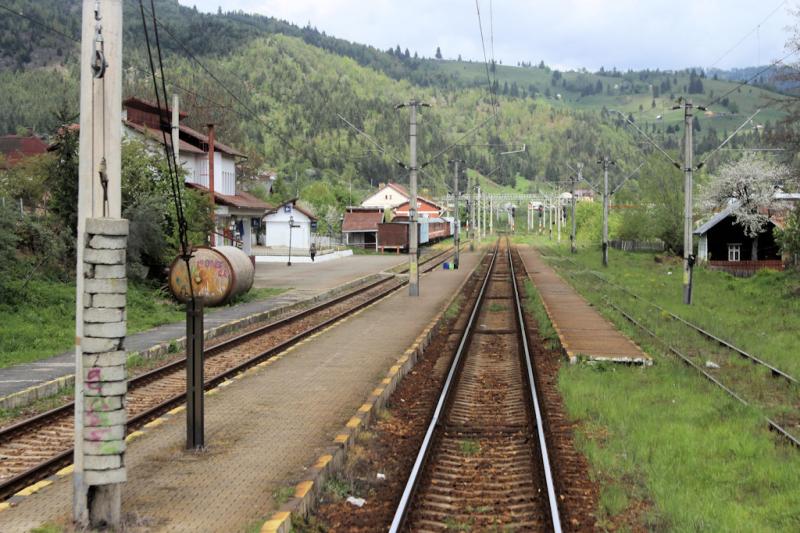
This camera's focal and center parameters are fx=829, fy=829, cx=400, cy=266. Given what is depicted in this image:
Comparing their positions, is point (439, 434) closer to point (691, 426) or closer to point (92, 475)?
point (691, 426)

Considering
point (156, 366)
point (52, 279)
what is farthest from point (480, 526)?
point (52, 279)

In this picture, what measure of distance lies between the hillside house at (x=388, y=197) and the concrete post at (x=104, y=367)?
425ft

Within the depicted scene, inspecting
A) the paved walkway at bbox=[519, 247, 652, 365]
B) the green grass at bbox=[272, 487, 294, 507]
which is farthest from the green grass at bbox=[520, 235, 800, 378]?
the green grass at bbox=[272, 487, 294, 507]

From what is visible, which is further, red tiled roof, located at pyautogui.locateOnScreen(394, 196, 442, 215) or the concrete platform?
red tiled roof, located at pyautogui.locateOnScreen(394, 196, 442, 215)

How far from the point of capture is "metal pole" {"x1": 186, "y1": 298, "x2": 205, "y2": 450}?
29.3 ft

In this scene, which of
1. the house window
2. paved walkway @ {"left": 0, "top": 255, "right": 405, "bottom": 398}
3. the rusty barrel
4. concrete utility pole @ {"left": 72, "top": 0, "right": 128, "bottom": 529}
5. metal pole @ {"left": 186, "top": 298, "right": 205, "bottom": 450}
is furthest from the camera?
the house window

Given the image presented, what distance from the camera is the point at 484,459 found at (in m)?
9.48

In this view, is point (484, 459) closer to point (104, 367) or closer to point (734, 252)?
point (104, 367)

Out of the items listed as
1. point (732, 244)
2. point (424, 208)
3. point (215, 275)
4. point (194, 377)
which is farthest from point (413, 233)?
point (424, 208)

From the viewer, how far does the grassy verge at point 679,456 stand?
7.35m

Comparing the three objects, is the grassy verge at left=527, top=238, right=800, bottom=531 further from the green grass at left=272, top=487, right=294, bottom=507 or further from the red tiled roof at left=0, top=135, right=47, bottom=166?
→ the red tiled roof at left=0, top=135, right=47, bottom=166

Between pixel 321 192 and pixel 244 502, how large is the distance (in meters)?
119

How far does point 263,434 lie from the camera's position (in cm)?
991

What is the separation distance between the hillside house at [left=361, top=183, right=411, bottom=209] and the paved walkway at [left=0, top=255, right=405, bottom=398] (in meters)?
81.8
